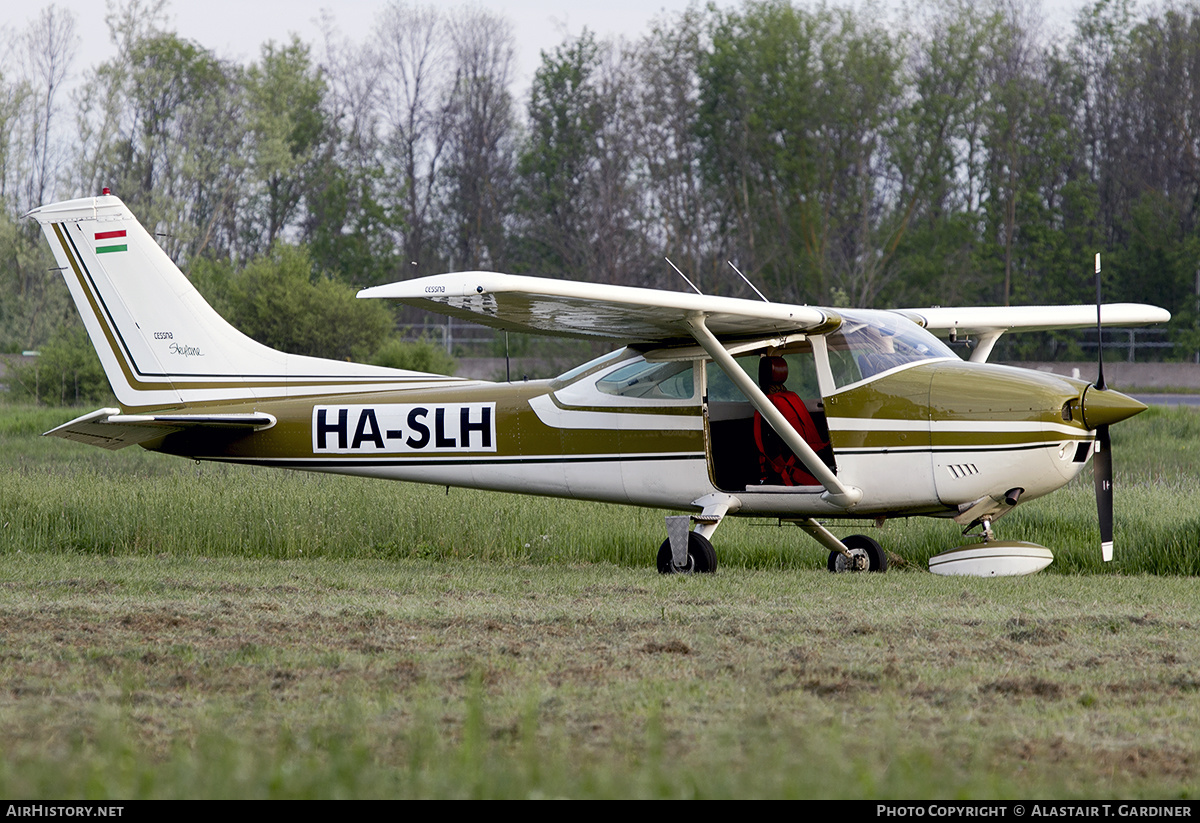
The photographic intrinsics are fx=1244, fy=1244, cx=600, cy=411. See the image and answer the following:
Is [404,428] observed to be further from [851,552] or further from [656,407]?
[851,552]

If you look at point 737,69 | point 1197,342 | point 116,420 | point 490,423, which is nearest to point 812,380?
point 490,423

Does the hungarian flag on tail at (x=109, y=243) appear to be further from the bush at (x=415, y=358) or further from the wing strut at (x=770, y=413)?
the bush at (x=415, y=358)

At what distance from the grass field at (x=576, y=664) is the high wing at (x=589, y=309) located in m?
1.83

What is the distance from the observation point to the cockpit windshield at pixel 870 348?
361 inches

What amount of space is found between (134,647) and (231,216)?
44.7 metres

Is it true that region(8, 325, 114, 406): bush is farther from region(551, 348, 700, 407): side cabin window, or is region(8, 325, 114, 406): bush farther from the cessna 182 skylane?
region(551, 348, 700, 407): side cabin window

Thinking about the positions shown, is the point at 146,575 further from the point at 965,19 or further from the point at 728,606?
the point at 965,19

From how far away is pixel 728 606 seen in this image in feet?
23.2

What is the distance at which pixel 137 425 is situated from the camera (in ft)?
34.1

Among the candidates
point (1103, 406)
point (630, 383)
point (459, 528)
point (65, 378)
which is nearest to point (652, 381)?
point (630, 383)

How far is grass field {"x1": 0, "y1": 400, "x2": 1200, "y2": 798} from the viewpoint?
3176mm

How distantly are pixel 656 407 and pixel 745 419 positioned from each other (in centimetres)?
79

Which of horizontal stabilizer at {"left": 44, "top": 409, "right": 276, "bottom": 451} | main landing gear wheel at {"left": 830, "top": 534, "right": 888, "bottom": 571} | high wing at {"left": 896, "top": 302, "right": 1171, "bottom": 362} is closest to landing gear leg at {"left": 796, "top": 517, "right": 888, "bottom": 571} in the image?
main landing gear wheel at {"left": 830, "top": 534, "right": 888, "bottom": 571}

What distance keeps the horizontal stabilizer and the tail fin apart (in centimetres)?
36
